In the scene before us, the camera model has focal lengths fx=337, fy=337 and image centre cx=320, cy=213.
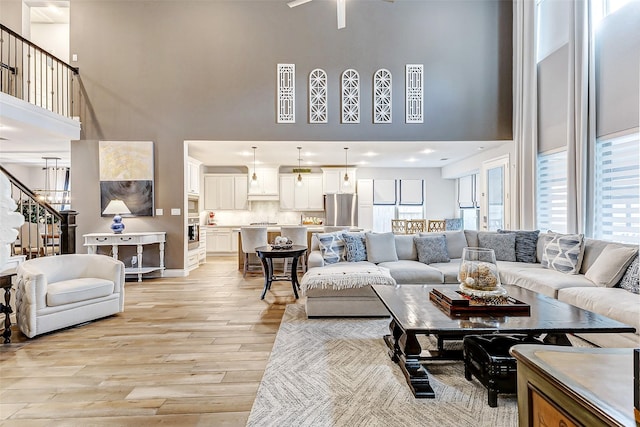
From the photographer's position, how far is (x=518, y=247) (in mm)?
4574

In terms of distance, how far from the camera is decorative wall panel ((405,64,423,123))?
6109mm

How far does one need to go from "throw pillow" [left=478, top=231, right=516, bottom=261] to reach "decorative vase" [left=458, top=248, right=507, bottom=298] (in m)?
2.46

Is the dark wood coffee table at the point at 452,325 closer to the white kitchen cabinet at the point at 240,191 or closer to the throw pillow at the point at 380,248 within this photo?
the throw pillow at the point at 380,248

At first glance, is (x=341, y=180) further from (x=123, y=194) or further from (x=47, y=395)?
(x=47, y=395)

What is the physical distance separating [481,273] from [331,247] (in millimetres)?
2373

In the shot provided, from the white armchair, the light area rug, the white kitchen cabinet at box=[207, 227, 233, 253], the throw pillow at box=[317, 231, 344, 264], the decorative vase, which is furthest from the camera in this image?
the white kitchen cabinet at box=[207, 227, 233, 253]

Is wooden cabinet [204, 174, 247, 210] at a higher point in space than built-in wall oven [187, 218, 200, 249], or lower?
higher

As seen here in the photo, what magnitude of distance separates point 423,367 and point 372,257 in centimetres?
207

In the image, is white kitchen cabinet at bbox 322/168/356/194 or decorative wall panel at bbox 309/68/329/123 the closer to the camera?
decorative wall panel at bbox 309/68/329/123

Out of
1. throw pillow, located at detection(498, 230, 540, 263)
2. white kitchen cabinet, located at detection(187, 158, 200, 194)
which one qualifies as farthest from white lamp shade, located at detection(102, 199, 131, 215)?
throw pillow, located at detection(498, 230, 540, 263)

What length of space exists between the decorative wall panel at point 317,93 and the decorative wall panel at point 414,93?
1494 mm

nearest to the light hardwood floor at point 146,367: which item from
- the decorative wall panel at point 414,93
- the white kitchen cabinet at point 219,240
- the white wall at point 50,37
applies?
the decorative wall panel at point 414,93

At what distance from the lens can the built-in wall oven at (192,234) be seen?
265 inches

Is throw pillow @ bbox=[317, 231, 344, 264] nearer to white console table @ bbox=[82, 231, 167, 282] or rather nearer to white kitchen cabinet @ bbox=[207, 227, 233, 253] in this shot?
white console table @ bbox=[82, 231, 167, 282]
